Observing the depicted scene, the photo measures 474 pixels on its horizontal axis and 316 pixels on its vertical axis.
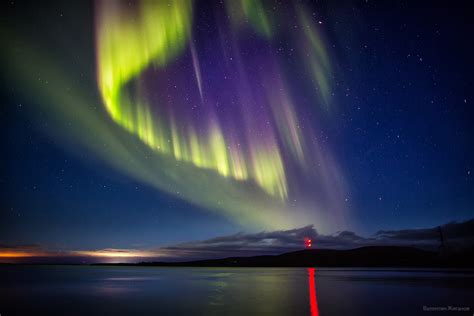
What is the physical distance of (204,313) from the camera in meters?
25.6

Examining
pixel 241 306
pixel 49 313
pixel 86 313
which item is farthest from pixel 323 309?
pixel 49 313

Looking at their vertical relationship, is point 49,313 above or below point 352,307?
above

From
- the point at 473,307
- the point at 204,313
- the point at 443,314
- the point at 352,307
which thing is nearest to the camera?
the point at 443,314

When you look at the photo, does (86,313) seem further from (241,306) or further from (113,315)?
(241,306)

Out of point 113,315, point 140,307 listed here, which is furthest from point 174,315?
point 140,307

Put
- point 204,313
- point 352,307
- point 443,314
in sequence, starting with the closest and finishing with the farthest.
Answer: point 443,314, point 204,313, point 352,307

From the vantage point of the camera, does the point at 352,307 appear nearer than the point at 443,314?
No

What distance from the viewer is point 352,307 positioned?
2933 centimetres

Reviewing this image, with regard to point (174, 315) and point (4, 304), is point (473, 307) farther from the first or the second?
point (4, 304)

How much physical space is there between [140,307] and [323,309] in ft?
46.1

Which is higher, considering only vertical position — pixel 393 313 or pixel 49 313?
pixel 49 313

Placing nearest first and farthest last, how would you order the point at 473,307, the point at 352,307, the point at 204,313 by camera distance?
the point at 204,313, the point at 473,307, the point at 352,307

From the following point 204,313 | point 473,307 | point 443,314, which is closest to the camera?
point 443,314

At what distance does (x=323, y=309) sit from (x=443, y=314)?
7.87m
